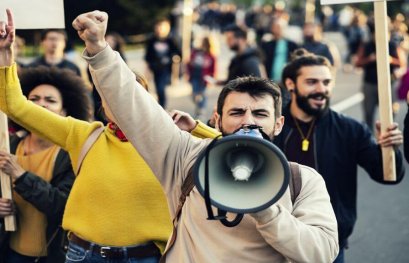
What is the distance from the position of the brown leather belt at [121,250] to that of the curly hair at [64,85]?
46.5 inches

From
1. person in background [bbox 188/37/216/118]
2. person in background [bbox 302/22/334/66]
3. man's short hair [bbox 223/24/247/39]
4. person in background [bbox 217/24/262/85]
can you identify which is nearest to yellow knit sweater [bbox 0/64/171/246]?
person in background [bbox 217/24/262/85]

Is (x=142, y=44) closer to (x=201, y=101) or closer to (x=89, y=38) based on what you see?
(x=201, y=101)

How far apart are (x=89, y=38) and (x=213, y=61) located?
42.4 feet

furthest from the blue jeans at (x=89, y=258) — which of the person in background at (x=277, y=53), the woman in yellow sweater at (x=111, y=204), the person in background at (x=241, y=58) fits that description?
the person in background at (x=277, y=53)

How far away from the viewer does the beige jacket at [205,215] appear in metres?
2.87

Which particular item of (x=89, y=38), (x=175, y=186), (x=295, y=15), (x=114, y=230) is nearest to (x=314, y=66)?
(x=114, y=230)

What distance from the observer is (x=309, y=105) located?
516 centimetres

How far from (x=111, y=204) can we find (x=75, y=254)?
1.00 ft

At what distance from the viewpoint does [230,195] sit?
9.21ft

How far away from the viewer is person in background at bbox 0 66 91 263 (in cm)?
449

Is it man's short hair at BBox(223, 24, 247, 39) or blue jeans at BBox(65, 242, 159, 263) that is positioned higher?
man's short hair at BBox(223, 24, 247, 39)

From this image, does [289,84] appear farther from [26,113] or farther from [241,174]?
[241,174]

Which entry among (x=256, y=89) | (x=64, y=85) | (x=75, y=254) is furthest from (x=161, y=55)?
(x=256, y=89)

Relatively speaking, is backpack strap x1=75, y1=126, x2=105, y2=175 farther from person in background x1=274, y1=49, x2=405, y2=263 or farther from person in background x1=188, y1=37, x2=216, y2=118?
person in background x1=188, y1=37, x2=216, y2=118
